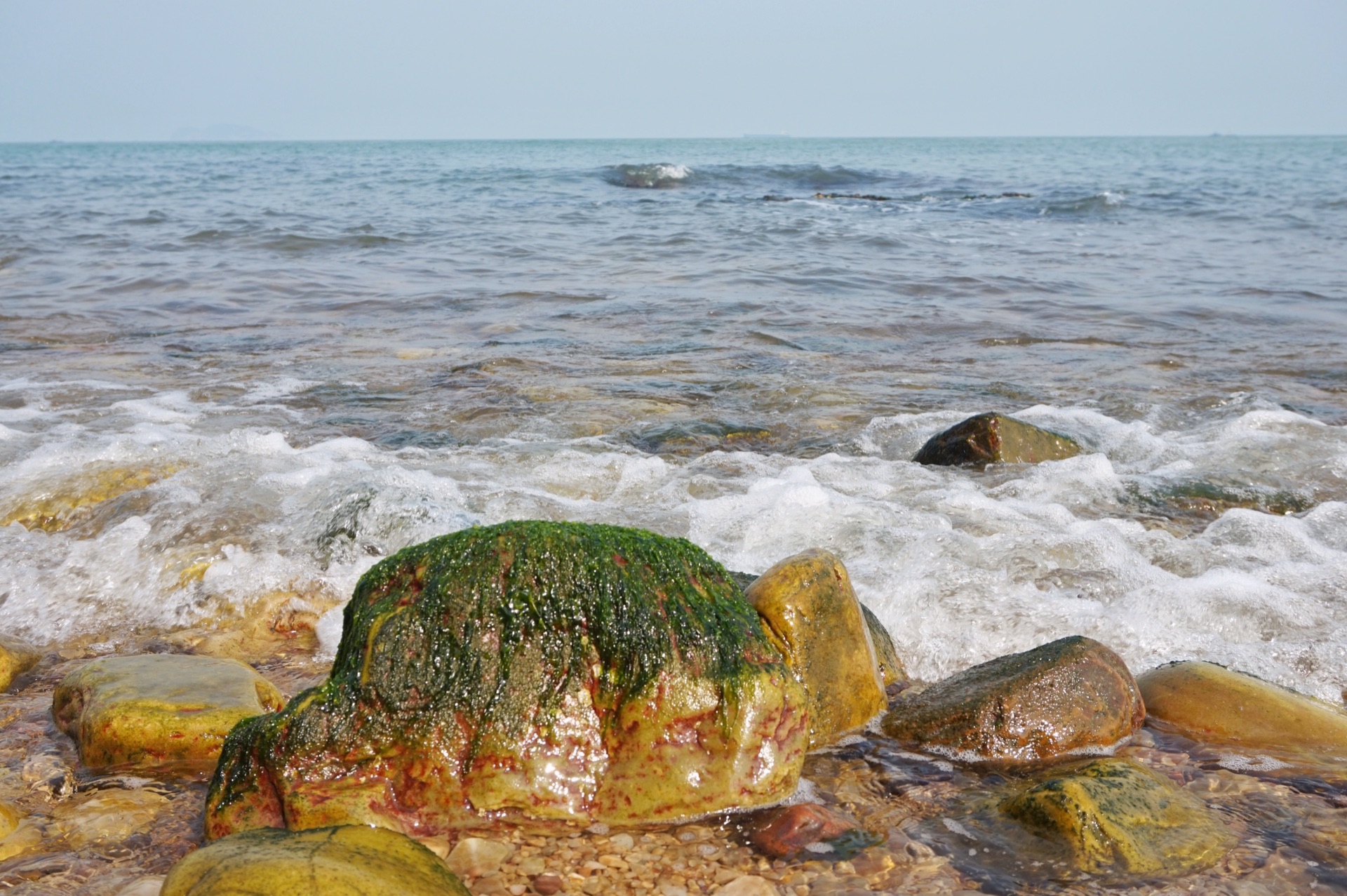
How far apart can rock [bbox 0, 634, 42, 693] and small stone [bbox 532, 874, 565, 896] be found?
82.8 inches

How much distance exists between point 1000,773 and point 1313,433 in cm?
466

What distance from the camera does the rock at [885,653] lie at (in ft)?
11.2

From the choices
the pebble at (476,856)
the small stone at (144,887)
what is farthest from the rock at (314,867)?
the small stone at (144,887)

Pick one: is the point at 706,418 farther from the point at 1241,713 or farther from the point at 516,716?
the point at 516,716

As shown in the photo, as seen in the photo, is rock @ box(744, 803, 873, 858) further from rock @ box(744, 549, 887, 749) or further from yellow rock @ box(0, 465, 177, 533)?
yellow rock @ box(0, 465, 177, 533)

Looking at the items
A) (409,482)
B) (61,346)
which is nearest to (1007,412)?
(409,482)

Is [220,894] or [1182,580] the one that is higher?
[220,894]

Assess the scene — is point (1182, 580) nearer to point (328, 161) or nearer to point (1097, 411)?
point (1097, 411)

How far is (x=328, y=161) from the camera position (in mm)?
45281

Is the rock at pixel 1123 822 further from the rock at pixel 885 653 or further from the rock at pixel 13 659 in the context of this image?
the rock at pixel 13 659

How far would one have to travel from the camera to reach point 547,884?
231 cm

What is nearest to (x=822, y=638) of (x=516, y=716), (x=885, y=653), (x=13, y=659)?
(x=885, y=653)

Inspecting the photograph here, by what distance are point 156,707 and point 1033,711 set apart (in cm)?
246

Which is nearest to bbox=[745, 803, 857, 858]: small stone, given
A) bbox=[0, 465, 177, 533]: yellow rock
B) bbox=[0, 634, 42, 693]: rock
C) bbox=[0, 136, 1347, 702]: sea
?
bbox=[0, 136, 1347, 702]: sea
